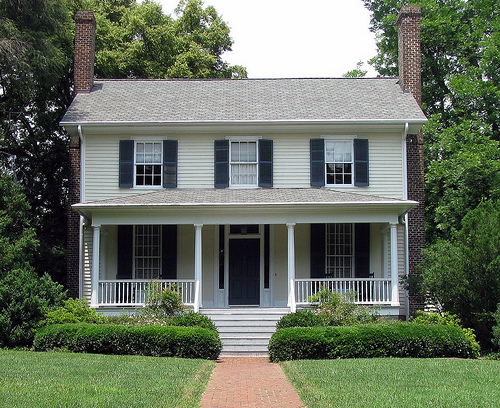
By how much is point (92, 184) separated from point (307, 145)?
687 cm

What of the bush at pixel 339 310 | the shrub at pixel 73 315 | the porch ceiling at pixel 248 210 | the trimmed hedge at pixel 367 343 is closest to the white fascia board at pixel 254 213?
the porch ceiling at pixel 248 210

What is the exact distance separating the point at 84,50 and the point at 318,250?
34.0 feet

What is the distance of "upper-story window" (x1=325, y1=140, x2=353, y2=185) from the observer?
2133 cm

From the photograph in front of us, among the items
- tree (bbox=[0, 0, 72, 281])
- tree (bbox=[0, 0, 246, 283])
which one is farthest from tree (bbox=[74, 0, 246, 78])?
tree (bbox=[0, 0, 72, 281])

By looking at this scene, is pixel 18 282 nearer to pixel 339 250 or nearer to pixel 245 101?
pixel 339 250

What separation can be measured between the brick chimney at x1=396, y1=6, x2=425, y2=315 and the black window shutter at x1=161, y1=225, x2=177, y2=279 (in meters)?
7.13

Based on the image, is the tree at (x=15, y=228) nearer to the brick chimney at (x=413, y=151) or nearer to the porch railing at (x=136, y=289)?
the porch railing at (x=136, y=289)

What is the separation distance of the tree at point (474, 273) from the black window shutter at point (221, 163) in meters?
6.94

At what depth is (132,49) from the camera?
98.9ft

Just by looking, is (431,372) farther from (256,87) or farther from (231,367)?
(256,87)

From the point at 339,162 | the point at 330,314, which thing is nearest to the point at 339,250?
the point at 339,162

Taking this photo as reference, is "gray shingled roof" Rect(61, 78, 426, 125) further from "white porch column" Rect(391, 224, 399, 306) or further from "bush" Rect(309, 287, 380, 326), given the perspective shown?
"bush" Rect(309, 287, 380, 326)

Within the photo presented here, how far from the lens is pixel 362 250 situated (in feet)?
68.2

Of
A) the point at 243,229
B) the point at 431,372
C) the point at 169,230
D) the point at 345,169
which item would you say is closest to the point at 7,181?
the point at 169,230
